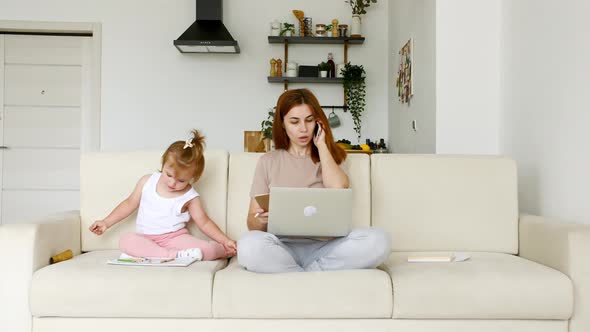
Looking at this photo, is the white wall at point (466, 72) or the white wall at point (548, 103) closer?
the white wall at point (548, 103)

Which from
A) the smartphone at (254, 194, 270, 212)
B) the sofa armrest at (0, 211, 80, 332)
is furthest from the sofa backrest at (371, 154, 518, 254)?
the sofa armrest at (0, 211, 80, 332)

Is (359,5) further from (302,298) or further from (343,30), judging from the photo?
(302,298)

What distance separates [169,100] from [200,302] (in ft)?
11.8

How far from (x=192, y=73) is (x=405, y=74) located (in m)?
1.91

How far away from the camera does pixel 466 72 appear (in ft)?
11.8

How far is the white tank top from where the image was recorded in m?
2.45

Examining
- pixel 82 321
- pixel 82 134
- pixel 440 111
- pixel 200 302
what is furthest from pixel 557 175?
pixel 82 134

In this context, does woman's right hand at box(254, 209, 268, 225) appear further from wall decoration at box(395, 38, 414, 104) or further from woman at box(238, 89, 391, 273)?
wall decoration at box(395, 38, 414, 104)

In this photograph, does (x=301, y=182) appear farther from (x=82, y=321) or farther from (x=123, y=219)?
(x=82, y=321)

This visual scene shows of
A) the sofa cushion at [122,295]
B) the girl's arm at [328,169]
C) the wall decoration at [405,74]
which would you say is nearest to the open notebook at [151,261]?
the sofa cushion at [122,295]

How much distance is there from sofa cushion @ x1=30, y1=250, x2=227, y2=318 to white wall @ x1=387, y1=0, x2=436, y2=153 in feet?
6.94

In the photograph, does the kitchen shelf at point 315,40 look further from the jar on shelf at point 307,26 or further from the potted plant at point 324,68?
the potted plant at point 324,68

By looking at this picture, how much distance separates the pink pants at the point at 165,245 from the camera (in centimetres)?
236

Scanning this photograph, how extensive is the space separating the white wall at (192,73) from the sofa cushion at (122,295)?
3384 mm
